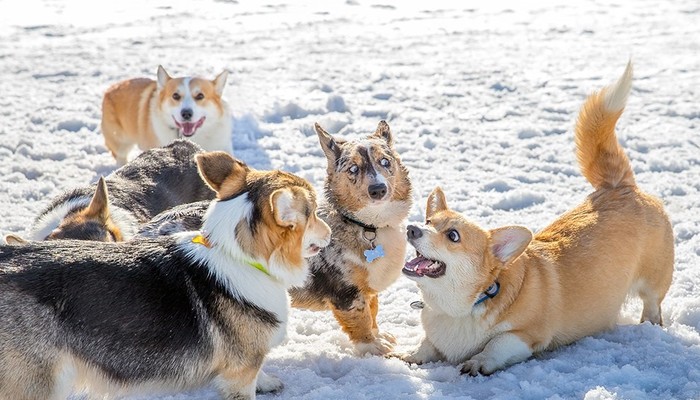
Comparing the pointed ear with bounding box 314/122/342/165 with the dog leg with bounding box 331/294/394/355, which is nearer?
the dog leg with bounding box 331/294/394/355

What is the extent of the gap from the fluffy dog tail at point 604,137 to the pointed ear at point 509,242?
3.36 ft

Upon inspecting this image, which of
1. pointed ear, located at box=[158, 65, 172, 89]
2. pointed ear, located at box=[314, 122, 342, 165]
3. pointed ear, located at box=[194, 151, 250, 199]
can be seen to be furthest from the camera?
pointed ear, located at box=[158, 65, 172, 89]

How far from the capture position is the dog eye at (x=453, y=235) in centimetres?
446

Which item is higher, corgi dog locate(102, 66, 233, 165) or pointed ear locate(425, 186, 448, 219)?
pointed ear locate(425, 186, 448, 219)

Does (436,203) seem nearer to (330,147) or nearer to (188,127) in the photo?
(330,147)

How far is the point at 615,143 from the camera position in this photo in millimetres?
5082

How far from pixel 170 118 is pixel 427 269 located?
15.3ft

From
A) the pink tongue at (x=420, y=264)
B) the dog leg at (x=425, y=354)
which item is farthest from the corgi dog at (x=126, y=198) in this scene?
the dog leg at (x=425, y=354)

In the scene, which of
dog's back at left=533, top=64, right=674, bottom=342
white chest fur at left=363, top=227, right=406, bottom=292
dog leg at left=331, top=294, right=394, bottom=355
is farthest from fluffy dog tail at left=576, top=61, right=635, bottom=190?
dog leg at left=331, top=294, right=394, bottom=355

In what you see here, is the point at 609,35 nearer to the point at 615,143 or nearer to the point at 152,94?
the point at 152,94

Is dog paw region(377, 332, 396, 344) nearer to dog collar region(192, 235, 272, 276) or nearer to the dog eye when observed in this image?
the dog eye

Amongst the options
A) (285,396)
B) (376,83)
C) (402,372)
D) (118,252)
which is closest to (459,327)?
(402,372)

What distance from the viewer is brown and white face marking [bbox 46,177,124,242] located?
475cm

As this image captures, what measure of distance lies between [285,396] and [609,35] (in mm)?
10141
